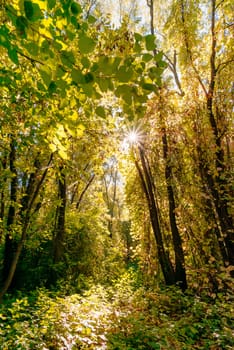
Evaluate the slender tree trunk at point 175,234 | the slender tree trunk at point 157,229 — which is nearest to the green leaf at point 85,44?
the slender tree trunk at point 175,234

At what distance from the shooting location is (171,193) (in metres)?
7.31

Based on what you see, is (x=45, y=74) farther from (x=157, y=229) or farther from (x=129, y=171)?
(x=129, y=171)

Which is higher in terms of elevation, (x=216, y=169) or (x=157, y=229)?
(x=216, y=169)

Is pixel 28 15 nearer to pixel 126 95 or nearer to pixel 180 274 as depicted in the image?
pixel 126 95

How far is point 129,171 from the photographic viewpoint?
9.16m

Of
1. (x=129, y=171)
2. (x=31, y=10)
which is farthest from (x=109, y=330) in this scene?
(x=129, y=171)

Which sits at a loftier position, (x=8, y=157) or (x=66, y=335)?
(x=8, y=157)

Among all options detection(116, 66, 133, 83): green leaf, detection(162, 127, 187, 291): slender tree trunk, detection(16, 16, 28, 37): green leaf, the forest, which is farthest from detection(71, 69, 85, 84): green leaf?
detection(162, 127, 187, 291): slender tree trunk

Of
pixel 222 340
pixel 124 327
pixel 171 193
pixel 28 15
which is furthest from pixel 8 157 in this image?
pixel 28 15

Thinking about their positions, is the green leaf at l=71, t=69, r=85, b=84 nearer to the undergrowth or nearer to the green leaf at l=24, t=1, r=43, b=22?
the green leaf at l=24, t=1, r=43, b=22

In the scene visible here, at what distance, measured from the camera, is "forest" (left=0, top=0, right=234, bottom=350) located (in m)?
1.97

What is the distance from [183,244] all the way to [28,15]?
737cm

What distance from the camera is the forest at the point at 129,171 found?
1968mm

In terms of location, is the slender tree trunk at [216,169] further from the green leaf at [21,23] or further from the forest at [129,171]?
the green leaf at [21,23]
